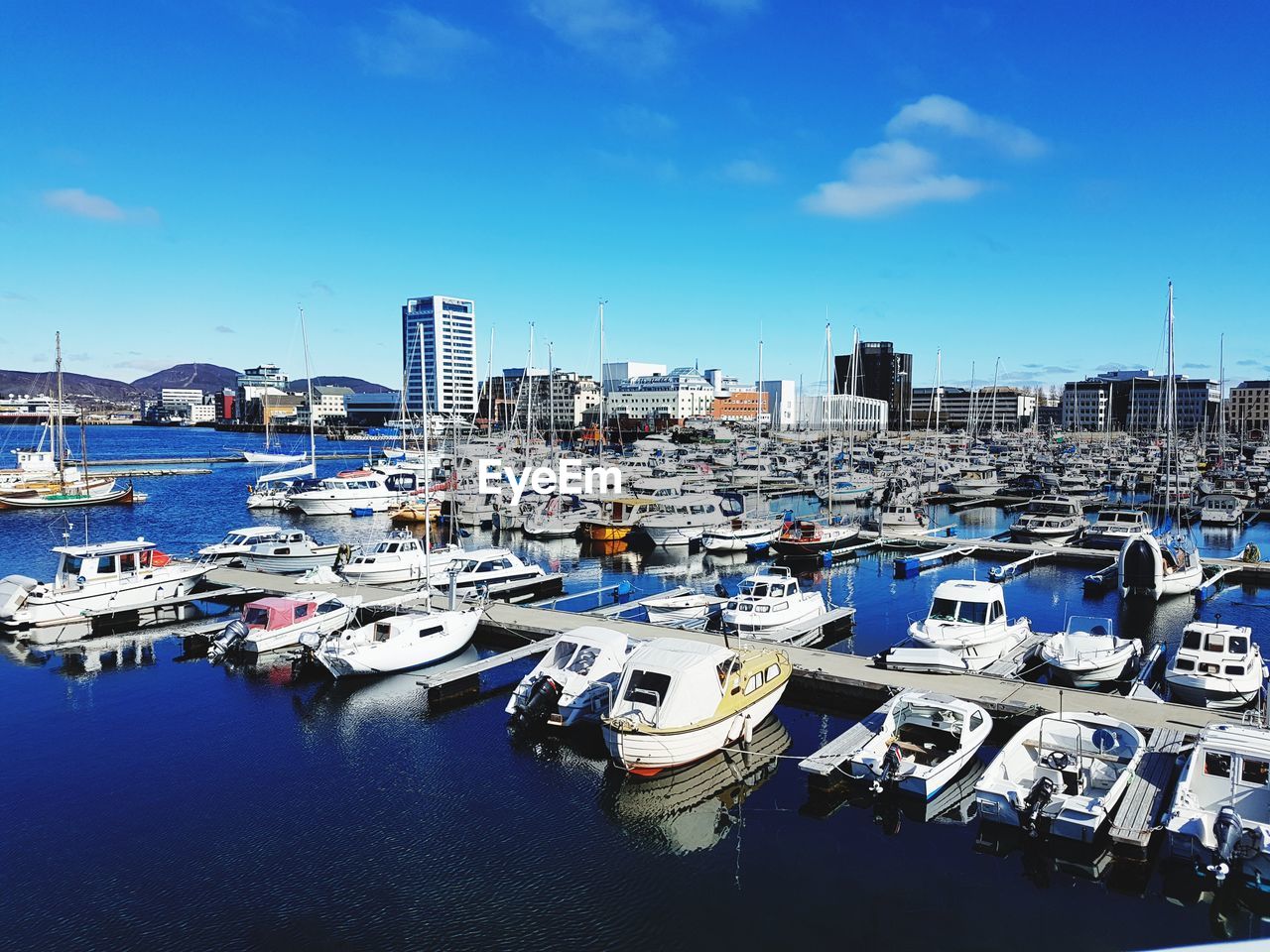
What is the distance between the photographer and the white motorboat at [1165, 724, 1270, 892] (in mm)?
14039

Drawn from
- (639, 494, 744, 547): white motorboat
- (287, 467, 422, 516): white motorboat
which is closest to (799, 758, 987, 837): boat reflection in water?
(639, 494, 744, 547): white motorboat

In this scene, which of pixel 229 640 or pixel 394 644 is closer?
pixel 394 644

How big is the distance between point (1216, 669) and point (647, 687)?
51.7 ft

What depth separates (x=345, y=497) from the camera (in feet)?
235

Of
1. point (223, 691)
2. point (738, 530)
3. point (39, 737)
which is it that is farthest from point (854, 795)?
point (738, 530)

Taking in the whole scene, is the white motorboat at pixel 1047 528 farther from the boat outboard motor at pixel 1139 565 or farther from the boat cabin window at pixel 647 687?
the boat cabin window at pixel 647 687

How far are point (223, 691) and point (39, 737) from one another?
4.83m

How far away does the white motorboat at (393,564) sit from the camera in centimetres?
3916

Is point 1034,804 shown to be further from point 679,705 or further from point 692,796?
point 679,705

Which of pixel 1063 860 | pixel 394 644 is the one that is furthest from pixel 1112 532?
pixel 394 644

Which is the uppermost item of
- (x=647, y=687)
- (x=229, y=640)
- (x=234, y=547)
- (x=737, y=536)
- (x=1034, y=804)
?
(x=647, y=687)

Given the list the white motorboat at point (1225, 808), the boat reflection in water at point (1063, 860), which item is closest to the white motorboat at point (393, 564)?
the boat reflection in water at point (1063, 860)

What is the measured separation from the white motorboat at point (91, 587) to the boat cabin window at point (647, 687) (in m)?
24.3

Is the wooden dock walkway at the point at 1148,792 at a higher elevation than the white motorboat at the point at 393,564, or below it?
below
